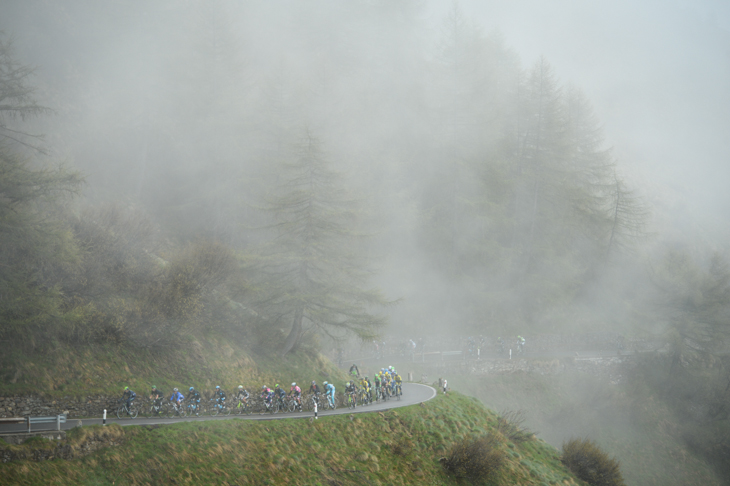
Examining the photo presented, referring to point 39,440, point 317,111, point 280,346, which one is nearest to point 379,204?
point 317,111

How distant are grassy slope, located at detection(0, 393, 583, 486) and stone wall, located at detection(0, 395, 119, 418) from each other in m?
2.79

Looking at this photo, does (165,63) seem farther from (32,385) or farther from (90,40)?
(32,385)

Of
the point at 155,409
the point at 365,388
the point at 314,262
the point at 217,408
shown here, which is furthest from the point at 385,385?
the point at 155,409

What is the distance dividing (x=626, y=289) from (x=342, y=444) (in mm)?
40889

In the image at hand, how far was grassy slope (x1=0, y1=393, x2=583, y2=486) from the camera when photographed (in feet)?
37.4

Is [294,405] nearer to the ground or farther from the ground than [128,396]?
nearer to the ground

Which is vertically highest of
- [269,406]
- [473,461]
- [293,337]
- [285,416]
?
[293,337]

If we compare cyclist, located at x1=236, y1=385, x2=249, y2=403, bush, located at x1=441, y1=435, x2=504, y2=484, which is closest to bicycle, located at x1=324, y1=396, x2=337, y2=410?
cyclist, located at x1=236, y1=385, x2=249, y2=403

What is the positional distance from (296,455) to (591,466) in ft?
49.2

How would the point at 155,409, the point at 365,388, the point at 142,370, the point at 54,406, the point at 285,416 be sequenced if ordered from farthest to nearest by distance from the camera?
the point at 365,388
the point at 285,416
the point at 142,370
the point at 155,409
the point at 54,406

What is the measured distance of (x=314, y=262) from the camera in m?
21.8

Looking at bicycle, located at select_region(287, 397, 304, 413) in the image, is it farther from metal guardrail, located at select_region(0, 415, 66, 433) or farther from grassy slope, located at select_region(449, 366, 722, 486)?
grassy slope, located at select_region(449, 366, 722, 486)

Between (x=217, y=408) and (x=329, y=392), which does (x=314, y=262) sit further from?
(x=217, y=408)

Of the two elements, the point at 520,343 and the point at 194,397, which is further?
the point at 520,343
